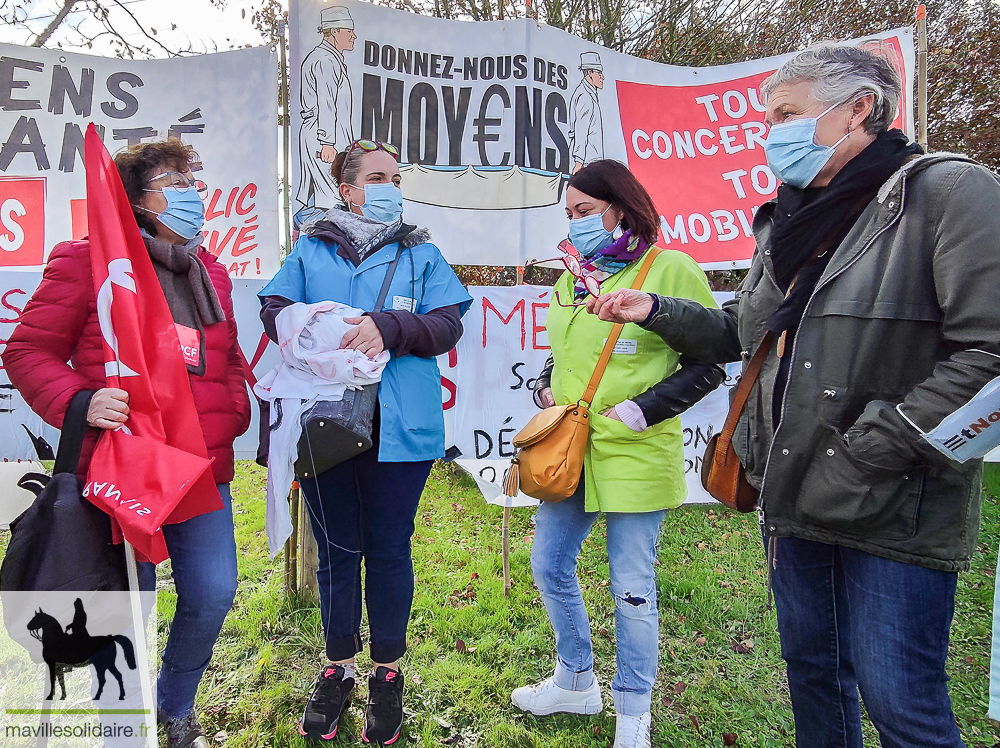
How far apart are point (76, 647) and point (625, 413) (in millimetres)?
1743

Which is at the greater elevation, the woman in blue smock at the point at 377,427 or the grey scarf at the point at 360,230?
the grey scarf at the point at 360,230

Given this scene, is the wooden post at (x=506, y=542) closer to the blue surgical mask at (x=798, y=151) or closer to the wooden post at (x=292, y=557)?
the wooden post at (x=292, y=557)

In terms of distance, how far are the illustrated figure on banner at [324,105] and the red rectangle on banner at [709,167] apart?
1.66 m

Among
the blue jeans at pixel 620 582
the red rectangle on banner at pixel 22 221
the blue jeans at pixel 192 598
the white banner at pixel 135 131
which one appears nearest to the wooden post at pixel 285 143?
the white banner at pixel 135 131

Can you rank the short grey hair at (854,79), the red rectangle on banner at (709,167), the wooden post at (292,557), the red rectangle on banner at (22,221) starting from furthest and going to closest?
the red rectangle on banner at (709,167)
the wooden post at (292,557)
the red rectangle on banner at (22,221)
the short grey hair at (854,79)

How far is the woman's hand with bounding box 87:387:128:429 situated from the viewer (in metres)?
1.72

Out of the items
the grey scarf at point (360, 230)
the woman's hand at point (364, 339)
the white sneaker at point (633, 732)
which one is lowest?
the white sneaker at point (633, 732)

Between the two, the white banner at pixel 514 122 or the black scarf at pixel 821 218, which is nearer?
the black scarf at pixel 821 218

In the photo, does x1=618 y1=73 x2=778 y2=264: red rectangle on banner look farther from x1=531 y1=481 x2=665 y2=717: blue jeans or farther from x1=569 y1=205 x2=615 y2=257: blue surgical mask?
x1=531 y1=481 x2=665 y2=717: blue jeans

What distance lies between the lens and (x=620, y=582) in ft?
6.77

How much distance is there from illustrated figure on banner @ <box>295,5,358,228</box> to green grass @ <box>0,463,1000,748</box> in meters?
2.21

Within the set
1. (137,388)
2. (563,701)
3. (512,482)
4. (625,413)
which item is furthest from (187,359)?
(563,701)

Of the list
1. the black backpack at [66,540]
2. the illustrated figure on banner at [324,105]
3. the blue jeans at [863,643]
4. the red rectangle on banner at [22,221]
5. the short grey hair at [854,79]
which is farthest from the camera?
the illustrated figure on banner at [324,105]

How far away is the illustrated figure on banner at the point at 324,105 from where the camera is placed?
3.05 m
